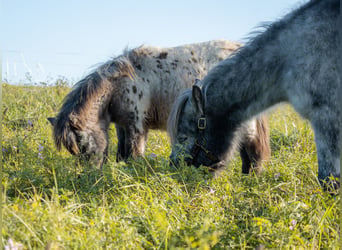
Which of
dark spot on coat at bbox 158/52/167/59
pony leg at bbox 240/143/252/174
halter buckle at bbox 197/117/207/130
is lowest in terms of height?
pony leg at bbox 240/143/252/174

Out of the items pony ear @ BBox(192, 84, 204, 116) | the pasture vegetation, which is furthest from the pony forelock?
pony ear @ BBox(192, 84, 204, 116)

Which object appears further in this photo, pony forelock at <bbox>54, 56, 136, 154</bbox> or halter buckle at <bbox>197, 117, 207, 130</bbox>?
pony forelock at <bbox>54, 56, 136, 154</bbox>

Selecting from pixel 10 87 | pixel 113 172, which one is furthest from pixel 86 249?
pixel 10 87

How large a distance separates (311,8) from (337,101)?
0.95 metres

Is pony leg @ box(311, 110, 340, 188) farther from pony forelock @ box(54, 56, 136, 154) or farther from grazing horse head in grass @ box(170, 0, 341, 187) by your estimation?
pony forelock @ box(54, 56, 136, 154)

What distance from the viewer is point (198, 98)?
3689 mm

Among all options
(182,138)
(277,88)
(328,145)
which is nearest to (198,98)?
(182,138)

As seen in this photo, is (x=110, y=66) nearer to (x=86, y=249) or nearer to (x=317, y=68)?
(x=317, y=68)

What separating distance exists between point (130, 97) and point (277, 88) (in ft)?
6.98

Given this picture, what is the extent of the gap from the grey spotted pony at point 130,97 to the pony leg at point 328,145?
1129 millimetres

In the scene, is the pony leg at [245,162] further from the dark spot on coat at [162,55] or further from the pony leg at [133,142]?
the dark spot on coat at [162,55]

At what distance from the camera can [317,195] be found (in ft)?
8.80

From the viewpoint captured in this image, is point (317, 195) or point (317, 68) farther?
point (317, 68)

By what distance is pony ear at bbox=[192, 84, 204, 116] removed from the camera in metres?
3.66
